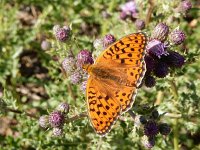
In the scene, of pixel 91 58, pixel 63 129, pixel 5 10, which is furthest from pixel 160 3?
pixel 5 10

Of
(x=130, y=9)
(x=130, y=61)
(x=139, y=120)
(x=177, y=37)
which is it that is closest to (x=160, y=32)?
(x=177, y=37)

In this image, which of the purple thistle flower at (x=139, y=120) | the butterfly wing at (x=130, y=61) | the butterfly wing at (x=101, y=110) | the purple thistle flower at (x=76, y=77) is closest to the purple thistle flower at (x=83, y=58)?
the purple thistle flower at (x=76, y=77)

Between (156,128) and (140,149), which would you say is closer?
(156,128)

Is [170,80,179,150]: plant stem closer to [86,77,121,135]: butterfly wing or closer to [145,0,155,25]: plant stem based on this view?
[145,0,155,25]: plant stem

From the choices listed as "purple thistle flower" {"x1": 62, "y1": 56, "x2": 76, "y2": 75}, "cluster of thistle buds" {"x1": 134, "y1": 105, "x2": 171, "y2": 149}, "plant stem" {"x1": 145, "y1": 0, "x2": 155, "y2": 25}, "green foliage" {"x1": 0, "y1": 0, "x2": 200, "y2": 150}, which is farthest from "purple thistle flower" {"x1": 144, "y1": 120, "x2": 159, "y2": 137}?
"plant stem" {"x1": 145, "y1": 0, "x2": 155, "y2": 25}

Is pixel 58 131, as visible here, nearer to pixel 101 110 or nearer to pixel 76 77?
pixel 76 77

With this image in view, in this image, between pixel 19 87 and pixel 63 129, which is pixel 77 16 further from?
pixel 63 129

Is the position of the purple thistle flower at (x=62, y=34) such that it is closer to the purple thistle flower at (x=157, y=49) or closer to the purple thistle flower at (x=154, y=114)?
the purple thistle flower at (x=157, y=49)
